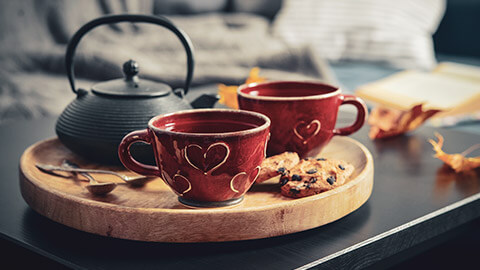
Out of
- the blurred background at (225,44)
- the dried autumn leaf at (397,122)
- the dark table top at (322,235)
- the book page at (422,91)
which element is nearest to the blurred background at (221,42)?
the blurred background at (225,44)

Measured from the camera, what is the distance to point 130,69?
26.9 inches

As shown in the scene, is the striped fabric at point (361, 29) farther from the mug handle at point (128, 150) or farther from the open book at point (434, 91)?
the mug handle at point (128, 150)

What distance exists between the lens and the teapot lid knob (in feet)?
2.23

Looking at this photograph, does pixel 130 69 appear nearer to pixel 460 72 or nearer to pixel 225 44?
pixel 225 44

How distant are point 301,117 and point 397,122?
35 centimetres

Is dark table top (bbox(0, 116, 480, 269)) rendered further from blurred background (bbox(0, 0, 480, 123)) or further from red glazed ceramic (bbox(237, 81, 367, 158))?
blurred background (bbox(0, 0, 480, 123))

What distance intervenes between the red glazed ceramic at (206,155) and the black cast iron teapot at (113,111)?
0.10 m

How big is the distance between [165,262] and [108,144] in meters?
0.22

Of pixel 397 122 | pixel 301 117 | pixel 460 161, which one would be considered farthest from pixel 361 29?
pixel 301 117

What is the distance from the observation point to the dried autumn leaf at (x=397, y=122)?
90cm

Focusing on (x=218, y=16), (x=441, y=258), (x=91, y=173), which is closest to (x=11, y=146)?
(x=91, y=173)

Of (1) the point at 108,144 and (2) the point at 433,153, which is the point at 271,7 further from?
(1) the point at 108,144

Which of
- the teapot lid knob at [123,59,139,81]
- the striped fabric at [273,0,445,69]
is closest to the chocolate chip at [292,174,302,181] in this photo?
the teapot lid knob at [123,59,139,81]

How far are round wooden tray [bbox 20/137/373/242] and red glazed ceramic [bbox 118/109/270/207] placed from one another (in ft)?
0.06
